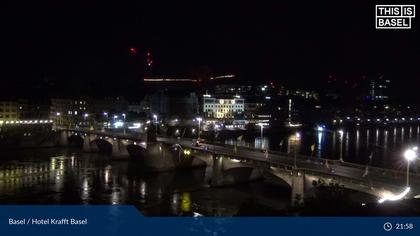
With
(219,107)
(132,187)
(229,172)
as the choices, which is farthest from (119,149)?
(219,107)

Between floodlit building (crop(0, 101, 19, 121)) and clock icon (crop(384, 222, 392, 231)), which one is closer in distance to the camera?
clock icon (crop(384, 222, 392, 231))

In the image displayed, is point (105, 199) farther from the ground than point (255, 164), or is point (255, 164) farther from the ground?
point (255, 164)

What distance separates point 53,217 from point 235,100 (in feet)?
308

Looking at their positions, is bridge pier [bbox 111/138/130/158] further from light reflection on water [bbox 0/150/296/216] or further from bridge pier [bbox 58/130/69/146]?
bridge pier [bbox 58/130/69/146]

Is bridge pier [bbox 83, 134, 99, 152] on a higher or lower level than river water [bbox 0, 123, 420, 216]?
higher

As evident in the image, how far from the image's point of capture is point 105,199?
2655cm

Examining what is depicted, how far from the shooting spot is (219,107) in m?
98.8

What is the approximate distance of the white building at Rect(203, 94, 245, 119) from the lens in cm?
9788

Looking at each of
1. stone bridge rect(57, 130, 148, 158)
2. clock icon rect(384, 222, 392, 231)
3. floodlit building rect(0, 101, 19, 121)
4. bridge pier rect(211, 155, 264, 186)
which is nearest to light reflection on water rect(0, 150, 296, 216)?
bridge pier rect(211, 155, 264, 186)

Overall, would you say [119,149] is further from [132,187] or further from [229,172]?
[229,172]

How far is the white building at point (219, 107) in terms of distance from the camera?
321 ft

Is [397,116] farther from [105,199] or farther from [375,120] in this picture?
[105,199]

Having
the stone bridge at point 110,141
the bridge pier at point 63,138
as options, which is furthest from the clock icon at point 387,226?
the bridge pier at point 63,138

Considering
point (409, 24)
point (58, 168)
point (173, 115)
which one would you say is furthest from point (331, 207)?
point (173, 115)
